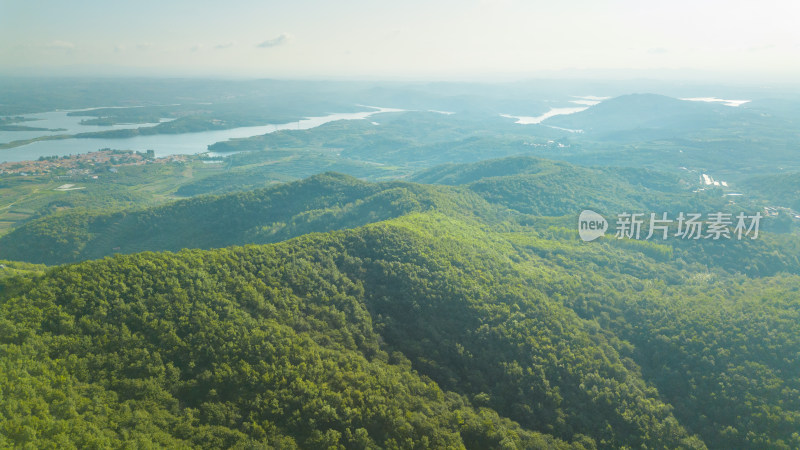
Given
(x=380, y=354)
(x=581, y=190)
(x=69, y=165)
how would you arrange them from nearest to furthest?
(x=380, y=354), (x=581, y=190), (x=69, y=165)

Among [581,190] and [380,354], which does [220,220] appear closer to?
[380,354]

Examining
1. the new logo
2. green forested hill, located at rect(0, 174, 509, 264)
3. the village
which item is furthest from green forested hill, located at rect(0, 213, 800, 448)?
the village

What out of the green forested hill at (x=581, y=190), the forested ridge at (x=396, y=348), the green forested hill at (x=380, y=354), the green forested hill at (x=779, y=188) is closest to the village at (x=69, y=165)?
the forested ridge at (x=396, y=348)

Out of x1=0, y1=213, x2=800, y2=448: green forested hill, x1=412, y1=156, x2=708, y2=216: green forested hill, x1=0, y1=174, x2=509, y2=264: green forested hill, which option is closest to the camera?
x1=0, y1=213, x2=800, y2=448: green forested hill

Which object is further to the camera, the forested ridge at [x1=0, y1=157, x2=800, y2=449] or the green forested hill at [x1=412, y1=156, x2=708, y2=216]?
the green forested hill at [x1=412, y1=156, x2=708, y2=216]

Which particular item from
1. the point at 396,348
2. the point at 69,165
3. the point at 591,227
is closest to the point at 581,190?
the point at 591,227

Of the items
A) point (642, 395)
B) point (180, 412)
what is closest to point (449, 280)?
point (642, 395)

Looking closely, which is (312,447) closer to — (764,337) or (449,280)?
(449,280)

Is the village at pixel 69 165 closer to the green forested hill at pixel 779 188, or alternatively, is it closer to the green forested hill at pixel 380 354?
the green forested hill at pixel 380 354

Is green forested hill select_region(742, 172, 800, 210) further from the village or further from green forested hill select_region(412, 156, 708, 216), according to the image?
the village

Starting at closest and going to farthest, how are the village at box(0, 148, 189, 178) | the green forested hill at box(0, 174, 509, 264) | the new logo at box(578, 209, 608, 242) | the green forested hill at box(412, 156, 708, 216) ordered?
the new logo at box(578, 209, 608, 242) → the green forested hill at box(0, 174, 509, 264) → the green forested hill at box(412, 156, 708, 216) → the village at box(0, 148, 189, 178)
